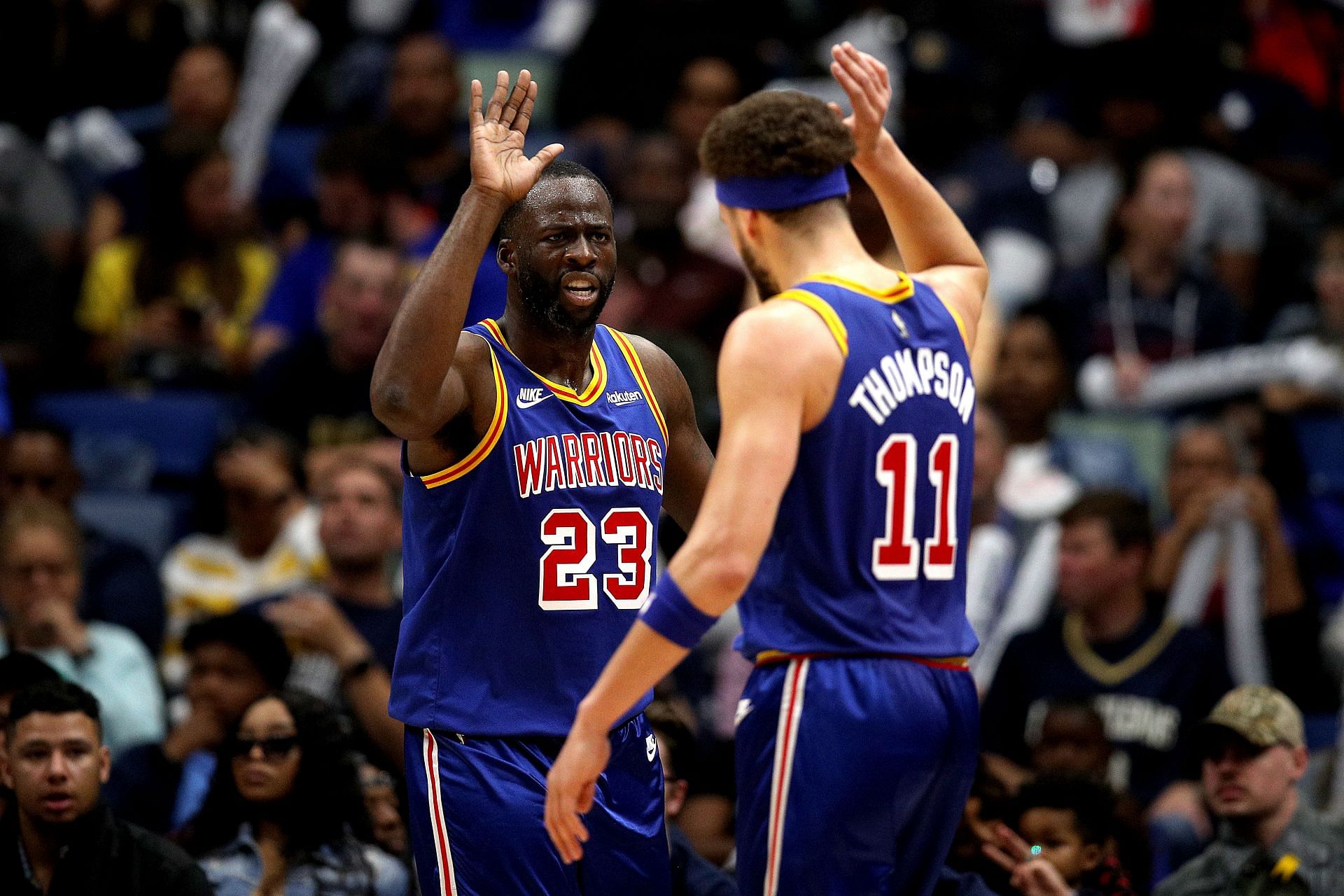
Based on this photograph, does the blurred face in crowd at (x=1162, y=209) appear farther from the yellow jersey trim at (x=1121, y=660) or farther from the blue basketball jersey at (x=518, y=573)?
the blue basketball jersey at (x=518, y=573)

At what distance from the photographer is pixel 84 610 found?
8531mm

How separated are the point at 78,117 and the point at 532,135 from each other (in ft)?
9.66

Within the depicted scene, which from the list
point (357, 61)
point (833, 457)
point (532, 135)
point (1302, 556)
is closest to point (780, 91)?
point (833, 457)

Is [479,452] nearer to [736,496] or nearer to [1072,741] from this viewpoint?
[736,496]

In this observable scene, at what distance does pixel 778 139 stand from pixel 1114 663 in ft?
14.3

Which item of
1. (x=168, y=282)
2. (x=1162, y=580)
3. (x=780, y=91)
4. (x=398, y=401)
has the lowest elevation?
(x=1162, y=580)

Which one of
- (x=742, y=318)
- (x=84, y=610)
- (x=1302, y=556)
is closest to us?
(x=742, y=318)

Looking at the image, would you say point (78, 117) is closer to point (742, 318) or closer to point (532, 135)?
point (532, 135)

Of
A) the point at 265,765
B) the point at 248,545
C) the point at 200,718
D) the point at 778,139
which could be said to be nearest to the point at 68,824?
the point at 265,765

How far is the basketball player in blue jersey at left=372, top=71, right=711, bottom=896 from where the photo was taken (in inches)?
187

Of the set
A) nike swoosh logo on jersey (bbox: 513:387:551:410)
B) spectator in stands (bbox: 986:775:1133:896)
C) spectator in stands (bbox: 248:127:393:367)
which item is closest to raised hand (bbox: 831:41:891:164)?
nike swoosh logo on jersey (bbox: 513:387:551:410)

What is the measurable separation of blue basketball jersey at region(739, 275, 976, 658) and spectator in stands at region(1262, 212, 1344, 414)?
6.07 meters

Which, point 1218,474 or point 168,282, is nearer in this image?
point 1218,474

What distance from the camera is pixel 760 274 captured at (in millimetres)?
4582
